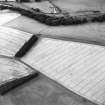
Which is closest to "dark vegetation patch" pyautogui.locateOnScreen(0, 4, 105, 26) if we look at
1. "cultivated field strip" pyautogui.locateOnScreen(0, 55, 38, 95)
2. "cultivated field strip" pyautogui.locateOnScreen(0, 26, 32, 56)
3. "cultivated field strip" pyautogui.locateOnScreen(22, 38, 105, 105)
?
"cultivated field strip" pyautogui.locateOnScreen(0, 26, 32, 56)

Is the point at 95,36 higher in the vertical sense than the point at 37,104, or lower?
higher

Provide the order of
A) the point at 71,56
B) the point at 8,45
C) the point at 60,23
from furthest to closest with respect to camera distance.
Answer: the point at 60,23
the point at 8,45
the point at 71,56

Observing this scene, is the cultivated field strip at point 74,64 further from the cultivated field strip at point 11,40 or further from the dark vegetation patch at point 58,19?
the dark vegetation patch at point 58,19

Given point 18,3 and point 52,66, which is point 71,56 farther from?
point 18,3

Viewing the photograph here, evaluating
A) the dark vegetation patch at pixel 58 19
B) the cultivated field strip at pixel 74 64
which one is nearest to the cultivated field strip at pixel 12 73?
the cultivated field strip at pixel 74 64

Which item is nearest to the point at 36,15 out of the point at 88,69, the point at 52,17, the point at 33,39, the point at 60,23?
the point at 52,17

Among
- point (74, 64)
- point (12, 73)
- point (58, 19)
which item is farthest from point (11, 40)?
point (58, 19)
